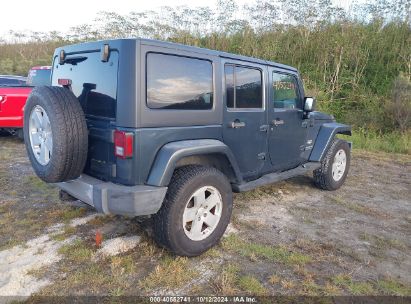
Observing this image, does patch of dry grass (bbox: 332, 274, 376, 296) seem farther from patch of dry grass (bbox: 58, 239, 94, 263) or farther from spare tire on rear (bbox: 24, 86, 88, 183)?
spare tire on rear (bbox: 24, 86, 88, 183)

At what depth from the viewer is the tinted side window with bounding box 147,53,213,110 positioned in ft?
9.27

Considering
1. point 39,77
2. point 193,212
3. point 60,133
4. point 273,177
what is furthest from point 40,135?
point 39,77

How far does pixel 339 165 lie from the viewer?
5.36m

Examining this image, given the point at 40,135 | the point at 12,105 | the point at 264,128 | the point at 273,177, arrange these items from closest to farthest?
the point at 40,135
the point at 264,128
the point at 273,177
the point at 12,105

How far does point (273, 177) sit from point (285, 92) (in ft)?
3.75

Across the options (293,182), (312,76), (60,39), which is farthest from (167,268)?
(60,39)

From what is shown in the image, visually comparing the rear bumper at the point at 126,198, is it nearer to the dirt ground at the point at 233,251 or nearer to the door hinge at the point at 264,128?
the dirt ground at the point at 233,251

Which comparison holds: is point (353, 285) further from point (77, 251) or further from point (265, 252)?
point (77, 251)

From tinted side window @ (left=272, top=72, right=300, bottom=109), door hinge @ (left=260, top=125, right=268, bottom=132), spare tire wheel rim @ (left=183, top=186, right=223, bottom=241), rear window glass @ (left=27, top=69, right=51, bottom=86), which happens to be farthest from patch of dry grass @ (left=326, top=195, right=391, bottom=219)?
rear window glass @ (left=27, top=69, right=51, bottom=86)

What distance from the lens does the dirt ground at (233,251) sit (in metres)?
2.71

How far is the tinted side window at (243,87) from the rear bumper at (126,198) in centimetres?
131

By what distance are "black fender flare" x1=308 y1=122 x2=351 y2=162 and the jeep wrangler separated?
1544 mm

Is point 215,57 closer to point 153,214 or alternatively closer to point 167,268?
point 153,214

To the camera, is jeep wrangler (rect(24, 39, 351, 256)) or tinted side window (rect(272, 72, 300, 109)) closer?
jeep wrangler (rect(24, 39, 351, 256))
